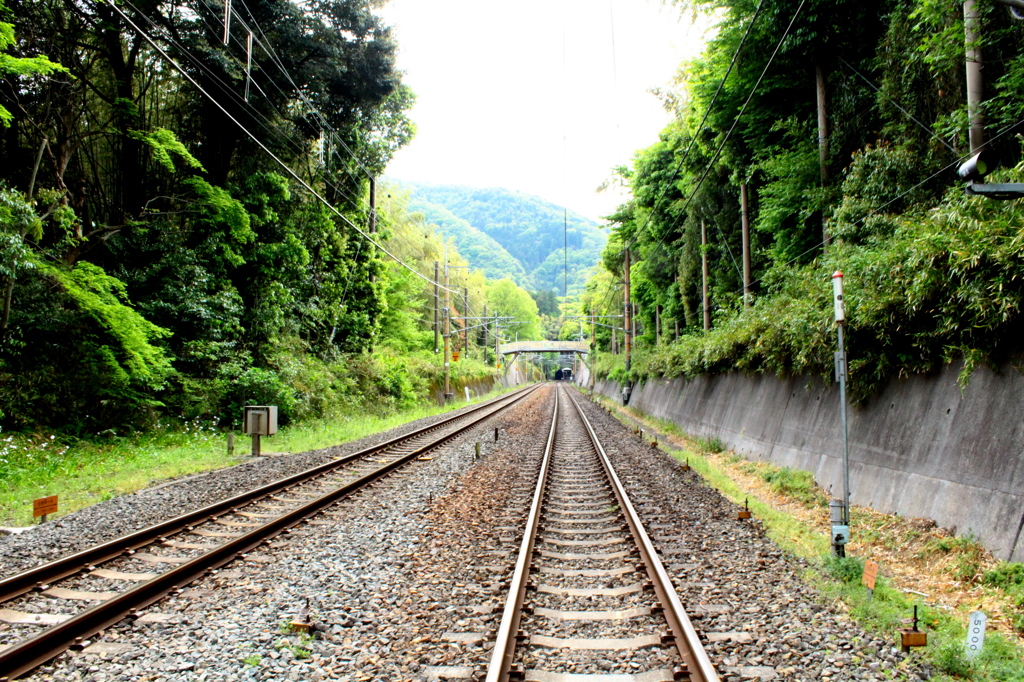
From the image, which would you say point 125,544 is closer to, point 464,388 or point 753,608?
point 753,608

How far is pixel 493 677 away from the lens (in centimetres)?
320

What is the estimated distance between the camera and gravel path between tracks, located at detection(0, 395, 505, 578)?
5867 mm

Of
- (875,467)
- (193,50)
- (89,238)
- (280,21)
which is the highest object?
(280,21)

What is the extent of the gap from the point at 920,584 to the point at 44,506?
9.60 metres

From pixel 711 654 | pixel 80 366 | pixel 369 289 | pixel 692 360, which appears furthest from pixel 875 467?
pixel 369 289

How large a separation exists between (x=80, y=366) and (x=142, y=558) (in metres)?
8.76

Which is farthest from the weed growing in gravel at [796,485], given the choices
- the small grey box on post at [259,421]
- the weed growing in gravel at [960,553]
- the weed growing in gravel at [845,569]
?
the small grey box on post at [259,421]

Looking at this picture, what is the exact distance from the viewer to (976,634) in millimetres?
3619

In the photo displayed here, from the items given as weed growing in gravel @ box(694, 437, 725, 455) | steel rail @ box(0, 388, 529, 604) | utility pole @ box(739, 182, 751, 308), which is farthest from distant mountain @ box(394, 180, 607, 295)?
steel rail @ box(0, 388, 529, 604)

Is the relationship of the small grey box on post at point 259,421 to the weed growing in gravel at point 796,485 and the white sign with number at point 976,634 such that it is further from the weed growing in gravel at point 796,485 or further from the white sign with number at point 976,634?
the white sign with number at point 976,634

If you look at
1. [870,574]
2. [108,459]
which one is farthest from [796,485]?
[108,459]

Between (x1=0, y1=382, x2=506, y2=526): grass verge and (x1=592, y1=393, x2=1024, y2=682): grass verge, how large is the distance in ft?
29.4

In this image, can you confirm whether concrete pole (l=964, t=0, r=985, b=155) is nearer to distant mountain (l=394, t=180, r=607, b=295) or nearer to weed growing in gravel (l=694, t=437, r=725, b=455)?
weed growing in gravel (l=694, t=437, r=725, b=455)

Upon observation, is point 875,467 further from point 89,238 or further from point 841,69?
point 89,238
